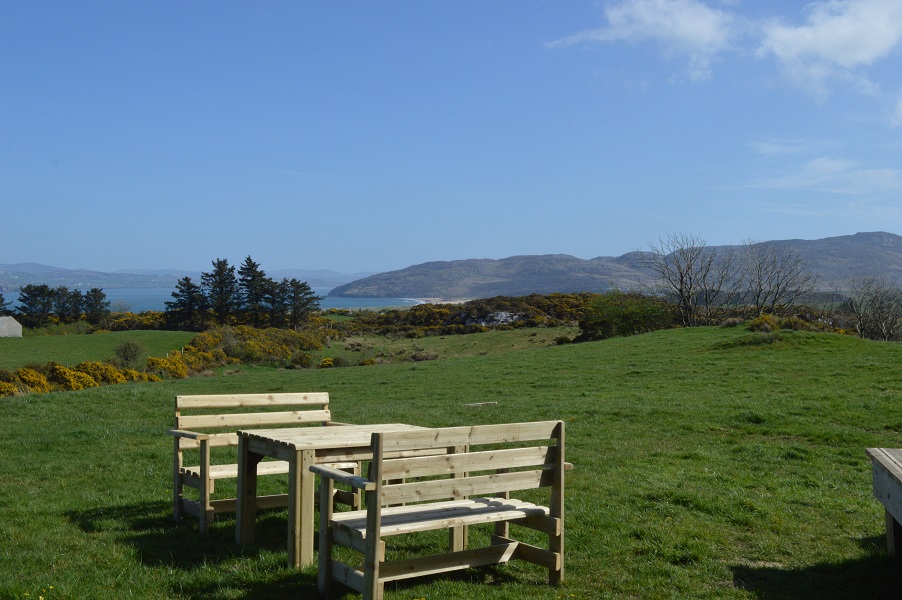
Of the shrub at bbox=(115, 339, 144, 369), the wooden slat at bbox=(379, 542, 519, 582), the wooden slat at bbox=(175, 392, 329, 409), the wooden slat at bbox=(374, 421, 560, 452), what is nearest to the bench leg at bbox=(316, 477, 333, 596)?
the wooden slat at bbox=(379, 542, 519, 582)

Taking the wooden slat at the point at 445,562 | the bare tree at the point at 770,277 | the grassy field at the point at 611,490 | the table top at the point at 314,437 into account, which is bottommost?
the grassy field at the point at 611,490

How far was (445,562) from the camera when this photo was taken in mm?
6090

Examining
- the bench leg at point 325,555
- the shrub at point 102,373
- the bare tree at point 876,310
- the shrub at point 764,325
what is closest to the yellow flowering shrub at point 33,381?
the shrub at point 102,373

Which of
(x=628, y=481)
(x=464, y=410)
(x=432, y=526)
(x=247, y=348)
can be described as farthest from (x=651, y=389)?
(x=247, y=348)

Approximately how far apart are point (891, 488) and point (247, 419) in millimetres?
6456

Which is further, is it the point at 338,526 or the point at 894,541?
the point at 894,541

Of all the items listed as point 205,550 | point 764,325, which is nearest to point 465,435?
point 205,550

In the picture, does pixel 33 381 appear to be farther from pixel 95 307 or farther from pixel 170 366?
pixel 95 307

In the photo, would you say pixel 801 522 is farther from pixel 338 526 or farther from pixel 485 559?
pixel 338 526

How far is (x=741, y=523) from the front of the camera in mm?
8211

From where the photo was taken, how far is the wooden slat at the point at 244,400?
862 cm

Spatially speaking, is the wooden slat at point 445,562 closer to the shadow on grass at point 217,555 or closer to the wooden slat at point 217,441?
the shadow on grass at point 217,555

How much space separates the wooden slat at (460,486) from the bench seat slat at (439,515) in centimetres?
18

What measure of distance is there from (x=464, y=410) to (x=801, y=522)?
10.5 meters
